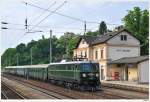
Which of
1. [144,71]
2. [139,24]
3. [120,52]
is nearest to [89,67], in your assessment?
[144,71]

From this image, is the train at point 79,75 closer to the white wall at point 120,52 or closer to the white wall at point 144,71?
the white wall at point 144,71

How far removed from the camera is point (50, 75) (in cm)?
3619

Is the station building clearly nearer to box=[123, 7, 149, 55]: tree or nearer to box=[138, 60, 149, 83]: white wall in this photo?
box=[123, 7, 149, 55]: tree

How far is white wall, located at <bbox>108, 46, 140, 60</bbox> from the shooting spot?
4262cm

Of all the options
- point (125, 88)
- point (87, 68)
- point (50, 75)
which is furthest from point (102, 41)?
point (87, 68)

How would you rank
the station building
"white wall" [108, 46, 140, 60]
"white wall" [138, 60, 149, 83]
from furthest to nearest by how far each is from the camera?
1. "white wall" [108, 46, 140, 60]
2. the station building
3. "white wall" [138, 60, 149, 83]

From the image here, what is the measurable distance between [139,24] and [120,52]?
5475mm

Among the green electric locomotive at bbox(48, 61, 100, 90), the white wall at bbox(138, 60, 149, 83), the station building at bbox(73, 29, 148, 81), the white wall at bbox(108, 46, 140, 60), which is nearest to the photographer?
the green electric locomotive at bbox(48, 61, 100, 90)

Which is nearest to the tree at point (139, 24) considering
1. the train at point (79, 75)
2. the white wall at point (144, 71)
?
the white wall at point (144, 71)

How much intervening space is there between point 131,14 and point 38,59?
1546 cm

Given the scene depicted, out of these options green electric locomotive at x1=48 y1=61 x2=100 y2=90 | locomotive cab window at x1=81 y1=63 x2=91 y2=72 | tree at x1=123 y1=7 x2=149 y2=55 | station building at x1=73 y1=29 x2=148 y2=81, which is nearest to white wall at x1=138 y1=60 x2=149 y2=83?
station building at x1=73 y1=29 x2=148 y2=81

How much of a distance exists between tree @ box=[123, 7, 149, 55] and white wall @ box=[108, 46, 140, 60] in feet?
7.25

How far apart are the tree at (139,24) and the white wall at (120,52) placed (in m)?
2.21

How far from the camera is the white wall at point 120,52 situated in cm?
4262
